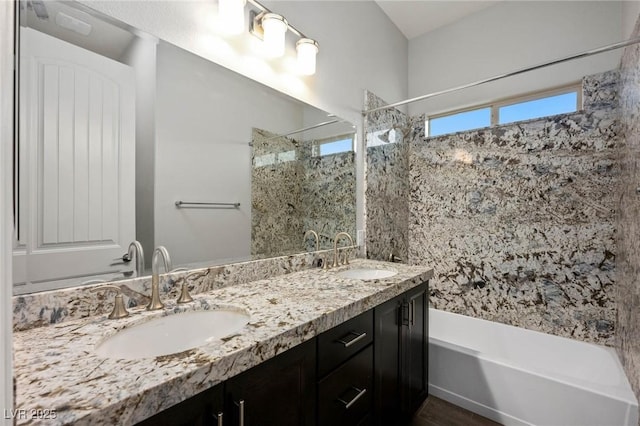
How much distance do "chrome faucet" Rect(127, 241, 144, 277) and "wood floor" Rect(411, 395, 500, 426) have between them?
1776 millimetres

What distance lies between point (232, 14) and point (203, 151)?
65 cm

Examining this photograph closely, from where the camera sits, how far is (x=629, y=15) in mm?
1784

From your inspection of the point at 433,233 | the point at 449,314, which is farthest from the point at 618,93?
the point at 449,314

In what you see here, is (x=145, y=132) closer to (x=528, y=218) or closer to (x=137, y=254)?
(x=137, y=254)

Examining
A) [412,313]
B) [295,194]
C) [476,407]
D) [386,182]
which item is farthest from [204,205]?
[476,407]

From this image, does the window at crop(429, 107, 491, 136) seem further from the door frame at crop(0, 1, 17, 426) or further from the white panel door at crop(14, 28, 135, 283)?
the door frame at crop(0, 1, 17, 426)

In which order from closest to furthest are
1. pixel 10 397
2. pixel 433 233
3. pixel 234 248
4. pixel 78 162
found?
pixel 10 397 → pixel 78 162 → pixel 234 248 → pixel 433 233

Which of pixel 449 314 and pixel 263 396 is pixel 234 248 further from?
pixel 449 314

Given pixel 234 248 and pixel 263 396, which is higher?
pixel 234 248

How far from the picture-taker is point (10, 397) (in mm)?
401

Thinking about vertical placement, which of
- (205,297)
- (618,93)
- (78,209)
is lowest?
(205,297)

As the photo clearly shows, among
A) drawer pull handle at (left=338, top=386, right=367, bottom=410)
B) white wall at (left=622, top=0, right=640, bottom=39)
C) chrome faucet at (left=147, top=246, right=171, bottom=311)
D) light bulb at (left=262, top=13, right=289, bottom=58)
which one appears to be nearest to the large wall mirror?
chrome faucet at (left=147, top=246, right=171, bottom=311)

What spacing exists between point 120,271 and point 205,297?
31 centimetres

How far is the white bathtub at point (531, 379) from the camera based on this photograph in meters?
1.44
